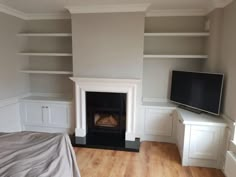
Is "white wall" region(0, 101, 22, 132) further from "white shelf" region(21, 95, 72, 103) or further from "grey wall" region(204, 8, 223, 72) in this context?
"grey wall" region(204, 8, 223, 72)

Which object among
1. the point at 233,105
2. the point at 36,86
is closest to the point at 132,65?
the point at 233,105

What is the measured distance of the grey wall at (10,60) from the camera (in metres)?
3.46

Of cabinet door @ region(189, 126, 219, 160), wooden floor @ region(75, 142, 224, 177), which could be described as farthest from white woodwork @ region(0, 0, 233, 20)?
wooden floor @ region(75, 142, 224, 177)

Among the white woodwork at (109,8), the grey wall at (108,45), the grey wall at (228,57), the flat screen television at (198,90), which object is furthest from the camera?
the grey wall at (108,45)

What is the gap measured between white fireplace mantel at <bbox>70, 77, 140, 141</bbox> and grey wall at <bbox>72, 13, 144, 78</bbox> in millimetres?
144

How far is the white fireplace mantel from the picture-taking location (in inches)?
134

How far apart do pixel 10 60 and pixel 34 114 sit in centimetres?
115

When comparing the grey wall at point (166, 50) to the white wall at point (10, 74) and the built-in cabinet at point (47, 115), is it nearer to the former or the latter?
the built-in cabinet at point (47, 115)

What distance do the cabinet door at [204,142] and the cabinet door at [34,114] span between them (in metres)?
2.84

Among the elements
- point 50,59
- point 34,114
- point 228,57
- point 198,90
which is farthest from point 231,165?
point 50,59

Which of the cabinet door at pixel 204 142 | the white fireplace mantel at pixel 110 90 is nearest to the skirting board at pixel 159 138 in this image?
the white fireplace mantel at pixel 110 90

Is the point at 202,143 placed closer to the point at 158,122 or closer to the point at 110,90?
the point at 158,122

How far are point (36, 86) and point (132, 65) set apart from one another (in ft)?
7.30

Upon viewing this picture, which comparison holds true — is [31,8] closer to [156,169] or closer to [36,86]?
[36,86]
